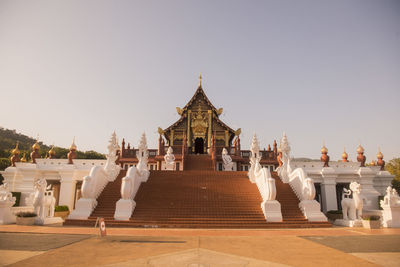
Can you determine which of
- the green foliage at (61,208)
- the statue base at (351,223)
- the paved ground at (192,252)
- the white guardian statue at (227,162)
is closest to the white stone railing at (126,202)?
the paved ground at (192,252)

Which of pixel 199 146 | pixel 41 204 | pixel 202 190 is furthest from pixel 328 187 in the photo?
pixel 199 146

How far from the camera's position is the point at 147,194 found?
1196 centimetres

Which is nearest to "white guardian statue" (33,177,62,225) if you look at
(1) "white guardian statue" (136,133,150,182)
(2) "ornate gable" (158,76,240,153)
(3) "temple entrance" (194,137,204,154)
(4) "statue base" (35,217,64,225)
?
(4) "statue base" (35,217,64,225)

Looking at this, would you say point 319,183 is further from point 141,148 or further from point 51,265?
point 51,265

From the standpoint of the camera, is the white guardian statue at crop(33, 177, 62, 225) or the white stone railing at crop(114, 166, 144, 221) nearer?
the white guardian statue at crop(33, 177, 62, 225)

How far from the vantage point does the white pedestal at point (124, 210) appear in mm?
9852

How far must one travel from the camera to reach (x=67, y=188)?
573 inches

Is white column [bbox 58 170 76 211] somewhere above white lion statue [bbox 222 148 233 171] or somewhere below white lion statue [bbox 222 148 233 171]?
below

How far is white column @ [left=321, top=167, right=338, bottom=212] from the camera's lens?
14250mm

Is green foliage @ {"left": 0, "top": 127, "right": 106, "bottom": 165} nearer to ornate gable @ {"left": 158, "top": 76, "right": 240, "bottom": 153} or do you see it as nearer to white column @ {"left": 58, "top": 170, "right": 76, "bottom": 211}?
ornate gable @ {"left": 158, "top": 76, "right": 240, "bottom": 153}

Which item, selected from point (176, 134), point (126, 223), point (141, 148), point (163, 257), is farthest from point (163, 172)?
point (176, 134)

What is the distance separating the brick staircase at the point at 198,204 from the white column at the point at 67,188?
3089mm

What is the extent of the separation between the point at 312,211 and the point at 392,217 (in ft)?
10.1

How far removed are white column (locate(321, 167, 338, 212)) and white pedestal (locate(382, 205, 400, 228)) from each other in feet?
12.8
